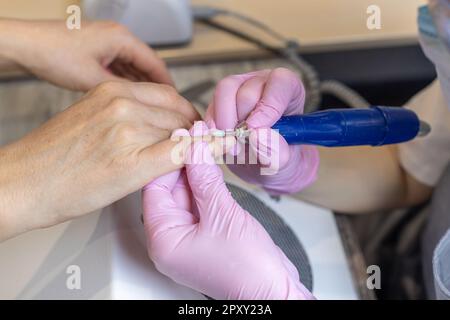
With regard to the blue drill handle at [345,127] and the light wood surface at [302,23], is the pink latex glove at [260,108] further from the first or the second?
the light wood surface at [302,23]

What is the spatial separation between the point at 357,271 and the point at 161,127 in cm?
30

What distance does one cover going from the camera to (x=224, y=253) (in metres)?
0.45

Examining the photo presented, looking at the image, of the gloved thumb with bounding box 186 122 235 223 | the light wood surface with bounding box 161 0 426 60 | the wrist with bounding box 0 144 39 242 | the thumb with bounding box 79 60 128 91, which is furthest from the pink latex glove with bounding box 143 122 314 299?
the light wood surface with bounding box 161 0 426 60

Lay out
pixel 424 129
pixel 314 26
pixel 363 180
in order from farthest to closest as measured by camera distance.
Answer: pixel 314 26
pixel 363 180
pixel 424 129

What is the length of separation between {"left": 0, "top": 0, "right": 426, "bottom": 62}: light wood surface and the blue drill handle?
1.11 feet

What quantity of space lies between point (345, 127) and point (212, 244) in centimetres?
16

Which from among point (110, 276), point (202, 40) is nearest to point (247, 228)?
point (110, 276)

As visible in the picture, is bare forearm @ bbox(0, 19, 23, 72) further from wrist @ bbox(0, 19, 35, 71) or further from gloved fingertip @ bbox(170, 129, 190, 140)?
gloved fingertip @ bbox(170, 129, 190, 140)

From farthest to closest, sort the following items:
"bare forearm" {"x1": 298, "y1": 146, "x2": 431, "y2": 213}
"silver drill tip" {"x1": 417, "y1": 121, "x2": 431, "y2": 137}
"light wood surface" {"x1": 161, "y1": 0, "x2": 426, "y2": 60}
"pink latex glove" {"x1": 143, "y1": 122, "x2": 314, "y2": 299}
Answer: "light wood surface" {"x1": 161, "y1": 0, "x2": 426, "y2": 60}, "bare forearm" {"x1": 298, "y1": 146, "x2": 431, "y2": 213}, "silver drill tip" {"x1": 417, "y1": 121, "x2": 431, "y2": 137}, "pink latex glove" {"x1": 143, "y1": 122, "x2": 314, "y2": 299}

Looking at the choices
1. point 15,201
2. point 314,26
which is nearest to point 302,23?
point 314,26

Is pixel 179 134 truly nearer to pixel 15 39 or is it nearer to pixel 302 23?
pixel 15 39

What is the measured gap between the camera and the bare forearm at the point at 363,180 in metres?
0.68

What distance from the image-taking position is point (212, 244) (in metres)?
0.45

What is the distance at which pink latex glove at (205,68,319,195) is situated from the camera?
18.9 inches
